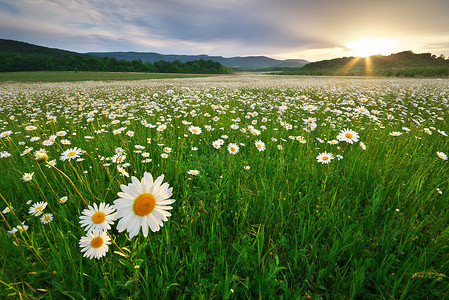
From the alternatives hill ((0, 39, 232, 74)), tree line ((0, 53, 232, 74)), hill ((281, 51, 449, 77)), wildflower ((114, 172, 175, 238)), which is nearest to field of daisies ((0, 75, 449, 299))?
wildflower ((114, 172, 175, 238))

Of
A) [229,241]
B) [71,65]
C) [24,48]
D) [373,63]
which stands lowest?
[229,241]

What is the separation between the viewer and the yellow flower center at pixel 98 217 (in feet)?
3.85

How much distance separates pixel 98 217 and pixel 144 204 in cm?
38

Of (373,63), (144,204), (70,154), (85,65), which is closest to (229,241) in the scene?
(144,204)

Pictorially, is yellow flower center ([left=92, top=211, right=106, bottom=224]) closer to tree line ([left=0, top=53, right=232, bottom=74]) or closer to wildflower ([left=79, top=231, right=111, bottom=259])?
wildflower ([left=79, top=231, right=111, bottom=259])

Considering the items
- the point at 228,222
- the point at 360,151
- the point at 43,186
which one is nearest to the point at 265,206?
the point at 228,222

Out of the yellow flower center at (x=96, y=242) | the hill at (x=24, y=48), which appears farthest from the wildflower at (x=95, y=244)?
the hill at (x=24, y=48)

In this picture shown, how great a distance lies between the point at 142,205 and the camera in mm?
1055

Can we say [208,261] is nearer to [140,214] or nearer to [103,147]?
[140,214]

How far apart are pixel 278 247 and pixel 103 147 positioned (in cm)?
311

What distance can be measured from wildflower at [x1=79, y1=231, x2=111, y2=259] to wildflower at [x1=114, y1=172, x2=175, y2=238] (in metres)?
0.25

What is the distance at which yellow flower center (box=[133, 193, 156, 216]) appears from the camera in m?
1.06

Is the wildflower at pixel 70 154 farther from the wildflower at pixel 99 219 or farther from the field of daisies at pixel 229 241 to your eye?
the wildflower at pixel 99 219

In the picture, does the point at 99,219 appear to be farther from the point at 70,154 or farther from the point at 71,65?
the point at 71,65
